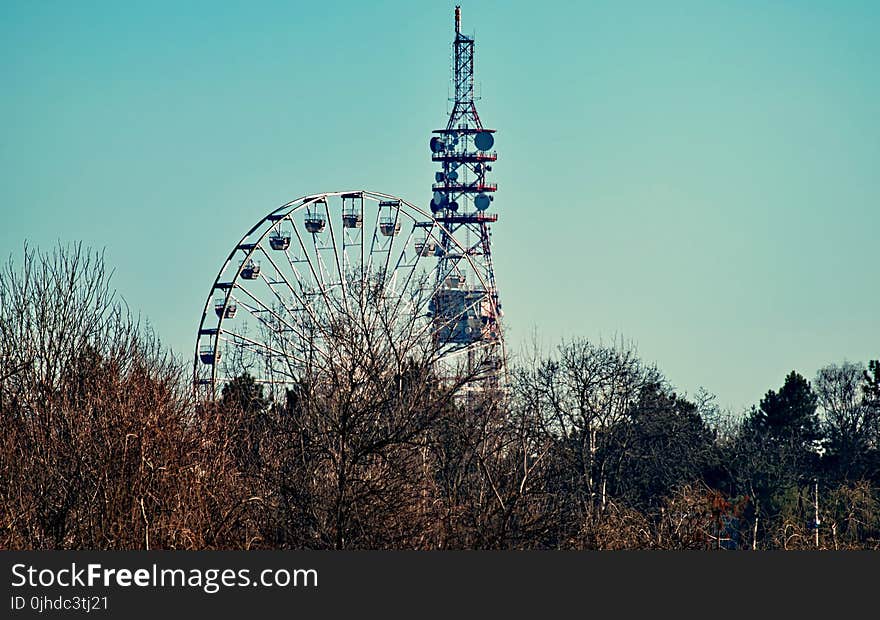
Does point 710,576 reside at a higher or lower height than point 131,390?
lower

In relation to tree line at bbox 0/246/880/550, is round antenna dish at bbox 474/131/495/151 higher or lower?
higher

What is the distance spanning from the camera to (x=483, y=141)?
6538cm

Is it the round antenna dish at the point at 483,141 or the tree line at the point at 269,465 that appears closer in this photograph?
the tree line at the point at 269,465

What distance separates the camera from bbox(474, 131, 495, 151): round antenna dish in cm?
6519

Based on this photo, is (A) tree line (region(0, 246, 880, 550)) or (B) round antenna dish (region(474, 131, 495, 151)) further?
(B) round antenna dish (region(474, 131, 495, 151))

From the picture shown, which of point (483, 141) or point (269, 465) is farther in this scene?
point (483, 141)

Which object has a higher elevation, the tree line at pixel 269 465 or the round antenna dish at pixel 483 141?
the round antenna dish at pixel 483 141

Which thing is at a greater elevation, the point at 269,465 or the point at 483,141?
the point at 483,141

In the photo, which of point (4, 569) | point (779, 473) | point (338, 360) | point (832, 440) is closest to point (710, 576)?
point (4, 569)

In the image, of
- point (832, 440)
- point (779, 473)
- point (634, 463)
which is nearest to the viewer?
point (634, 463)

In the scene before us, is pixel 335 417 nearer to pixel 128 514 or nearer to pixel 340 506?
pixel 340 506

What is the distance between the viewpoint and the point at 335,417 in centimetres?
2492

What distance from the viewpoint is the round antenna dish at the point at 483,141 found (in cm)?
6519

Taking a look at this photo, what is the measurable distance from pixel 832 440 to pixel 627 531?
4018 cm
